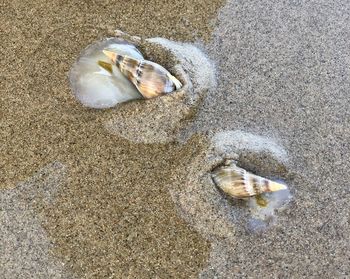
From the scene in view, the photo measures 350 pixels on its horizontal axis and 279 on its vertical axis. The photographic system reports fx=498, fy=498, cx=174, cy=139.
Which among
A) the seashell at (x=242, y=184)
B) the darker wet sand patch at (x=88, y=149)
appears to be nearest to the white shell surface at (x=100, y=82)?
the darker wet sand patch at (x=88, y=149)

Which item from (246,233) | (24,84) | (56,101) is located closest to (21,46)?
(24,84)

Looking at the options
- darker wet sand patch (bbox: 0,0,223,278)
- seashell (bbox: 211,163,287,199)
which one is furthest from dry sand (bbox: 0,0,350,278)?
seashell (bbox: 211,163,287,199)

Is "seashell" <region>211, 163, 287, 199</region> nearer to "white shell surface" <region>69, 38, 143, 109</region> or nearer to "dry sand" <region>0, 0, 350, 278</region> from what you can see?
"dry sand" <region>0, 0, 350, 278</region>

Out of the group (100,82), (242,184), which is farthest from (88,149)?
(242,184)

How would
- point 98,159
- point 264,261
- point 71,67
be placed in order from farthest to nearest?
point 71,67 < point 98,159 < point 264,261

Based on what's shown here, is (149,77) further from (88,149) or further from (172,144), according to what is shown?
(88,149)

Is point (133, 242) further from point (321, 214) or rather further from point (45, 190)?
point (321, 214)

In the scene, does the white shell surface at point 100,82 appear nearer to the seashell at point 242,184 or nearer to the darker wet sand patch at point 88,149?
the darker wet sand patch at point 88,149
